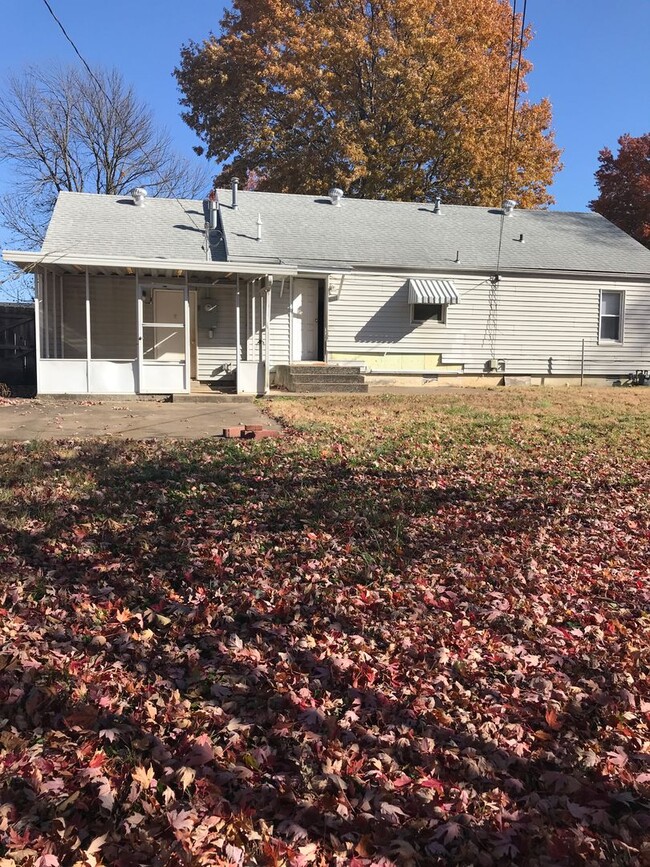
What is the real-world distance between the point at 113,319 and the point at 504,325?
989 centimetres

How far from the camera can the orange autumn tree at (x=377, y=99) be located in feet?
81.1

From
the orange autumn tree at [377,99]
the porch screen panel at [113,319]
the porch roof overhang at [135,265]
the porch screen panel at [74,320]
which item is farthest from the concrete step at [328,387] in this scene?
the orange autumn tree at [377,99]

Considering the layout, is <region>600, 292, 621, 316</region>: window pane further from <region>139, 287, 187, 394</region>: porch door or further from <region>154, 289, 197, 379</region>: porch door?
<region>139, 287, 187, 394</region>: porch door

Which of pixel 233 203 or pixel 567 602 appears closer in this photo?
pixel 567 602

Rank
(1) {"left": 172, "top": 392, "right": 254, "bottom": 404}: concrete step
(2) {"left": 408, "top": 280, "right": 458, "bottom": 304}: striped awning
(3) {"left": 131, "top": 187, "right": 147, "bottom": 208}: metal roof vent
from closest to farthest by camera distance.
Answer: (1) {"left": 172, "top": 392, "right": 254, "bottom": 404}: concrete step < (2) {"left": 408, "top": 280, "right": 458, "bottom": 304}: striped awning < (3) {"left": 131, "top": 187, "right": 147, "bottom": 208}: metal roof vent

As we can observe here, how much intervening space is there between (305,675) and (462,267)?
15263 mm

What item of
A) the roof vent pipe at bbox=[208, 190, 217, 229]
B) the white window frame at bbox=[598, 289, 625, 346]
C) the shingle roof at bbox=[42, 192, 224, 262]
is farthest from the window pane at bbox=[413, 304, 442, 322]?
the roof vent pipe at bbox=[208, 190, 217, 229]

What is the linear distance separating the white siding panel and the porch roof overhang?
2.86m

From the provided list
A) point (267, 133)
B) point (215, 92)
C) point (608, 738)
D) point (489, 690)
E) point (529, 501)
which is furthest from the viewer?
point (215, 92)

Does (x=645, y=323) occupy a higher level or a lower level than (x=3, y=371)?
higher

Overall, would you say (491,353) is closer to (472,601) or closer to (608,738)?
(472,601)

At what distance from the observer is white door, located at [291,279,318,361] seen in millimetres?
16297

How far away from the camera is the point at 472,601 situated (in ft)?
12.6

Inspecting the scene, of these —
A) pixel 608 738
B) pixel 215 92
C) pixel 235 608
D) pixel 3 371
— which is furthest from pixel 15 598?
pixel 215 92
